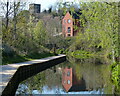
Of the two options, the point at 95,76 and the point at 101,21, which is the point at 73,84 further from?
the point at 101,21

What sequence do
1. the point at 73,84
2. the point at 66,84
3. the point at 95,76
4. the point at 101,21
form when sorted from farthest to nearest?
the point at 95,76
the point at 73,84
the point at 66,84
the point at 101,21

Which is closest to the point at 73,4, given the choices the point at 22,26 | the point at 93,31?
the point at 93,31

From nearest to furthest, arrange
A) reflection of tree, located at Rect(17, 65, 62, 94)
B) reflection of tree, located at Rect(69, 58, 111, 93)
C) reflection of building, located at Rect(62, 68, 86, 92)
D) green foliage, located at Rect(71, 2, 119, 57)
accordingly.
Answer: reflection of tree, located at Rect(17, 65, 62, 94), green foliage, located at Rect(71, 2, 119, 57), reflection of building, located at Rect(62, 68, 86, 92), reflection of tree, located at Rect(69, 58, 111, 93)

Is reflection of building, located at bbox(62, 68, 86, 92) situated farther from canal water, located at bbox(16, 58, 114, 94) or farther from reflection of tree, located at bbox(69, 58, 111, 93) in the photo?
reflection of tree, located at bbox(69, 58, 111, 93)

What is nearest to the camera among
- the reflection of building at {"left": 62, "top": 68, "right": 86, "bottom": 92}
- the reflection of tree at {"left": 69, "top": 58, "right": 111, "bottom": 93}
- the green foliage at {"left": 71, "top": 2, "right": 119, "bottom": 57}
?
the green foliage at {"left": 71, "top": 2, "right": 119, "bottom": 57}

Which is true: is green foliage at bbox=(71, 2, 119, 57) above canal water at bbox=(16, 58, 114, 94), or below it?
above

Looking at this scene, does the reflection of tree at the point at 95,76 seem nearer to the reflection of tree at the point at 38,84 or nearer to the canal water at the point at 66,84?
the canal water at the point at 66,84

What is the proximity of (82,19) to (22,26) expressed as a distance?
527 inches

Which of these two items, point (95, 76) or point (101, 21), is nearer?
point (101, 21)

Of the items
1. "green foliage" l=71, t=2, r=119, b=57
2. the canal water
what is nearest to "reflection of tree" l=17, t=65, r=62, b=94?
the canal water

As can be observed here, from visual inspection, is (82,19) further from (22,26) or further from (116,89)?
(22,26)

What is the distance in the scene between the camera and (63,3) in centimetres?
1016

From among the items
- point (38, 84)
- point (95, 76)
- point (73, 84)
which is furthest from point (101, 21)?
point (95, 76)

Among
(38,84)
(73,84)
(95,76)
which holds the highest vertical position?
(38,84)
